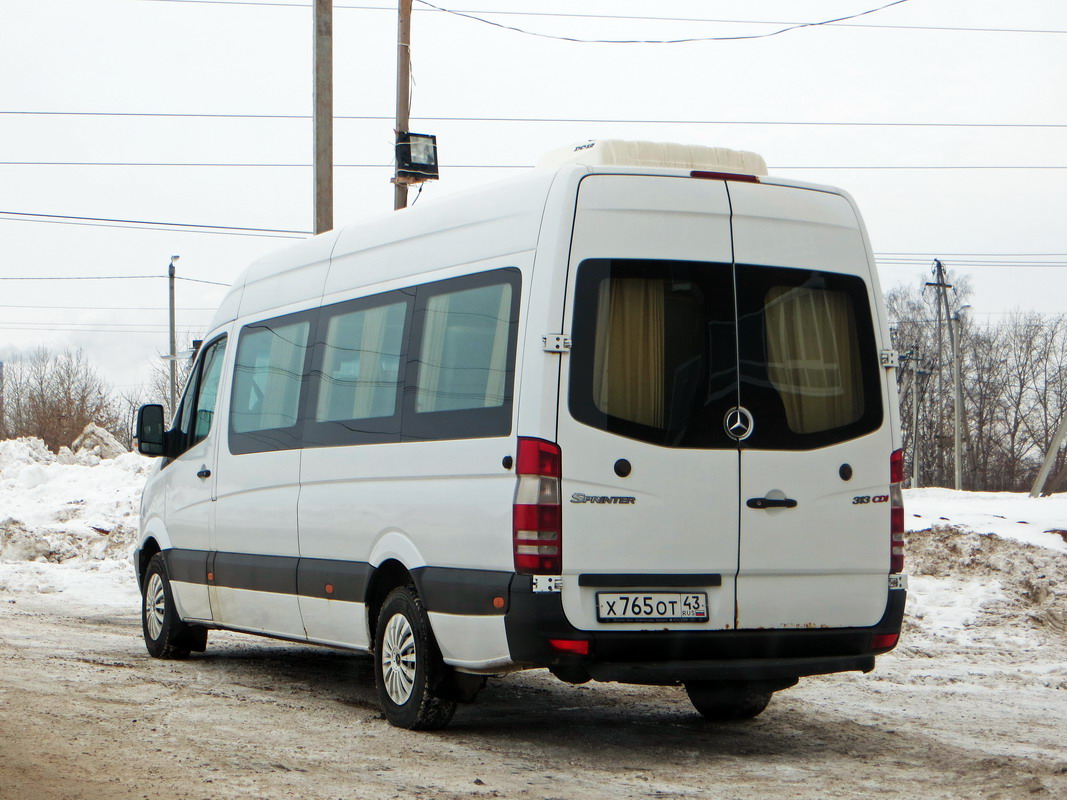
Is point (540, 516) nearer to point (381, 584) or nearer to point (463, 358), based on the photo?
point (463, 358)

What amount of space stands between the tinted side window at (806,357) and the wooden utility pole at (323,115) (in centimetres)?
1041

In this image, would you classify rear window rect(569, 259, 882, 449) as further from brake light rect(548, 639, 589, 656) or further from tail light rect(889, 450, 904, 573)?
brake light rect(548, 639, 589, 656)

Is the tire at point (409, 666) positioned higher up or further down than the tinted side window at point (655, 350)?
further down

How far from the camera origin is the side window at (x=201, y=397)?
9.70 m

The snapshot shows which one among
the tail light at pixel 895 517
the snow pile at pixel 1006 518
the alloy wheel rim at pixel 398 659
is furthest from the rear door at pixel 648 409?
the snow pile at pixel 1006 518

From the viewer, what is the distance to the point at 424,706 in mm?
6957

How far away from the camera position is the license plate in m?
6.21

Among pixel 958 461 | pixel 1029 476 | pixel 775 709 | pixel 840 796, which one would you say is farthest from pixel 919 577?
pixel 1029 476

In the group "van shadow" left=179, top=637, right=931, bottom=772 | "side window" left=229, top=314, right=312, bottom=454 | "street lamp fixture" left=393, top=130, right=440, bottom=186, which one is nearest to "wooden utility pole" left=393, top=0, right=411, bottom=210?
"street lamp fixture" left=393, top=130, right=440, bottom=186

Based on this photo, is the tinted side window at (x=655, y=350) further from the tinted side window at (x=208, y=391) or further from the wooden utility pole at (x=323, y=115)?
the wooden utility pole at (x=323, y=115)

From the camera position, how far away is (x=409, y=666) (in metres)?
7.09

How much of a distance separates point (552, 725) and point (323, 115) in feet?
35.6

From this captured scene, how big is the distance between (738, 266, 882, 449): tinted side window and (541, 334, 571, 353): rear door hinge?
0.89 metres

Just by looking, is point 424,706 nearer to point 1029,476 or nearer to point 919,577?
point 919,577
